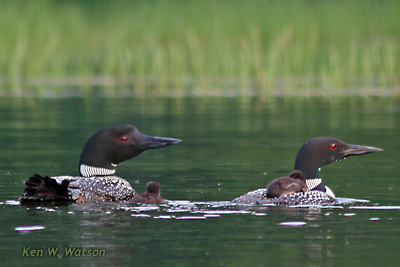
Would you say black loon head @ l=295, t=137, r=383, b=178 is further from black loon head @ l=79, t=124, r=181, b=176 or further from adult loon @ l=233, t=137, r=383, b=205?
black loon head @ l=79, t=124, r=181, b=176

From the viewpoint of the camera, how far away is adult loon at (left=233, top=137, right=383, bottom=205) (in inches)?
393

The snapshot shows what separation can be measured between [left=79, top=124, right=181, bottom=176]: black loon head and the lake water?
44cm

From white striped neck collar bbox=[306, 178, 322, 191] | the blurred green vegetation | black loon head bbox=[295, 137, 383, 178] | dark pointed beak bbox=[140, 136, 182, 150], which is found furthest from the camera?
the blurred green vegetation

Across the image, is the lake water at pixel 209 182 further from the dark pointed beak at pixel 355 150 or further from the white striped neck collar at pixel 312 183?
the dark pointed beak at pixel 355 150

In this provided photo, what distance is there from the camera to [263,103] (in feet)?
68.4

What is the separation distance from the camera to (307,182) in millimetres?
10797

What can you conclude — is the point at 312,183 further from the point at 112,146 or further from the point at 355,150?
the point at 112,146

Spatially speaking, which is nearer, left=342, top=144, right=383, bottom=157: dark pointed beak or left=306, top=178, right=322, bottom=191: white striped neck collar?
left=306, top=178, right=322, bottom=191: white striped neck collar

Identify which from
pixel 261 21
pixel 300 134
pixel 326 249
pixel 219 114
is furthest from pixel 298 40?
pixel 326 249

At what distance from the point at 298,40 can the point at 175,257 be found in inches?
711

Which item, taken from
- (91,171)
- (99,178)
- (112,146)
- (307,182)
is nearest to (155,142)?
(112,146)

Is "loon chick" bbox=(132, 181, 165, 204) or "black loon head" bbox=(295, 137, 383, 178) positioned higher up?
"black loon head" bbox=(295, 137, 383, 178)

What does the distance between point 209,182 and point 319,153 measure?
1.24 m

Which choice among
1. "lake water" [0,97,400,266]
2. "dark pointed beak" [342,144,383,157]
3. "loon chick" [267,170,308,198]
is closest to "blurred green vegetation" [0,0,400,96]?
Result: "lake water" [0,97,400,266]
